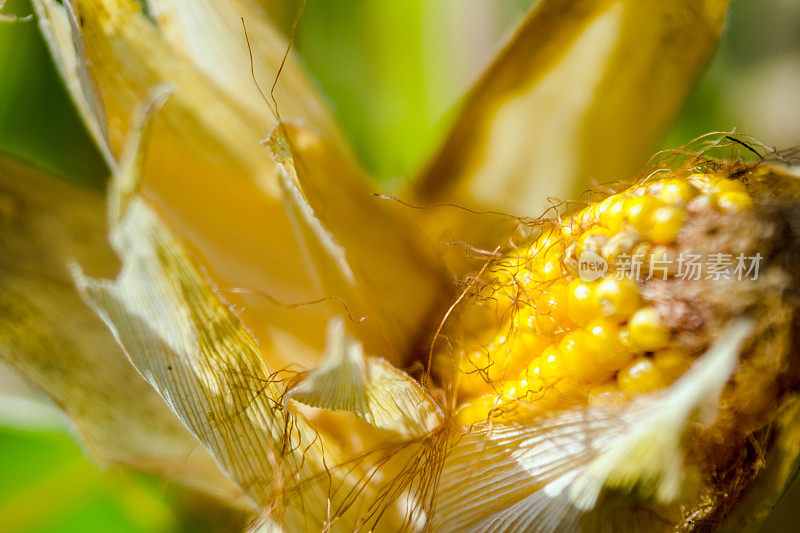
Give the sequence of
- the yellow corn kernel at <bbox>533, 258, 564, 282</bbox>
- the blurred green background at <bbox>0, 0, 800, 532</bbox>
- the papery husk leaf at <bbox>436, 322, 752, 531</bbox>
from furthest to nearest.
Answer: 1. the blurred green background at <bbox>0, 0, 800, 532</bbox>
2. the yellow corn kernel at <bbox>533, 258, 564, 282</bbox>
3. the papery husk leaf at <bbox>436, 322, 752, 531</bbox>

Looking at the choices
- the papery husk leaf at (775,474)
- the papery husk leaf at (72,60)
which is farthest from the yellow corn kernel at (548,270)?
the papery husk leaf at (72,60)

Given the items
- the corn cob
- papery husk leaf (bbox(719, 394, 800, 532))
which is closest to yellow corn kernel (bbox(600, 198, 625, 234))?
the corn cob

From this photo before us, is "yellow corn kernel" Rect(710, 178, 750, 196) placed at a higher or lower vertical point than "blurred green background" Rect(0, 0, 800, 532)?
lower

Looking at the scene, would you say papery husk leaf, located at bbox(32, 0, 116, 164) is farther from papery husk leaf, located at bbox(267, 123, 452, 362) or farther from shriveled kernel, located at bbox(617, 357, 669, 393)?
shriveled kernel, located at bbox(617, 357, 669, 393)

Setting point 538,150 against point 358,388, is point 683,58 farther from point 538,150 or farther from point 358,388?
point 358,388

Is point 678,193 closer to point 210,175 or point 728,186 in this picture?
point 728,186

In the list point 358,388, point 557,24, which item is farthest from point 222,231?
point 557,24

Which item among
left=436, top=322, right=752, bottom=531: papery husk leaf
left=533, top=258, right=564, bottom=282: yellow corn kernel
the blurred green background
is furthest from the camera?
the blurred green background

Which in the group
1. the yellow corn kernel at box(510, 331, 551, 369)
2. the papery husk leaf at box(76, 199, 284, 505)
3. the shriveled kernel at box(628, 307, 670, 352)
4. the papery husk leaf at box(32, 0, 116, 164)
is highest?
the papery husk leaf at box(32, 0, 116, 164)

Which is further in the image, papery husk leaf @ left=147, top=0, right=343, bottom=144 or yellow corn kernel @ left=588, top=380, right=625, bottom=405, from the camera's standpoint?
papery husk leaf @ left=147, top=0, right=343, bottom=144
